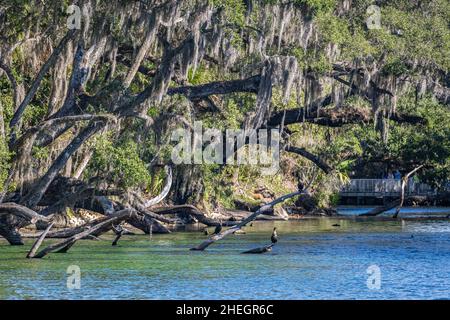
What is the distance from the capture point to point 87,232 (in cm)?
3406

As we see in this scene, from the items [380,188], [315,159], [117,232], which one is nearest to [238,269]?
[117,232]

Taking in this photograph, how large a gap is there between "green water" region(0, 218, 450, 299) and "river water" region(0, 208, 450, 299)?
1.0 inches

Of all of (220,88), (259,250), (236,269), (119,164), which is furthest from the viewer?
(220,88)

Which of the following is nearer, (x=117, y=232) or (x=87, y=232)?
(x=87, y=232)

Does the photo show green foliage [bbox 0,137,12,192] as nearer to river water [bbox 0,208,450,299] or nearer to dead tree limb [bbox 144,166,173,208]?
river water [bbox 0,208,450,299]

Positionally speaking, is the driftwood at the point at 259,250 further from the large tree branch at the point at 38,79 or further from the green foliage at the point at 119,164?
the large tree branch at the point at 38,79

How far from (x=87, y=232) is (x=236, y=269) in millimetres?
4576

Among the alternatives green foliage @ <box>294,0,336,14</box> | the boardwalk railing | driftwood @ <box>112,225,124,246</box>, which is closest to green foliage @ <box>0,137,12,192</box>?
driftwood @ <box>112,225,124,246</box>

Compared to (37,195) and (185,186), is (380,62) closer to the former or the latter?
(185,186)

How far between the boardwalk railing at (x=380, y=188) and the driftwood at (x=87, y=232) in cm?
4100

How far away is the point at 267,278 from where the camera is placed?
3098 cm

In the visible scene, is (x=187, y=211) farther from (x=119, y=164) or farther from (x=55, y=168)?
(x=55, y=168)

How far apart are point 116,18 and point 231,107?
9.64m
